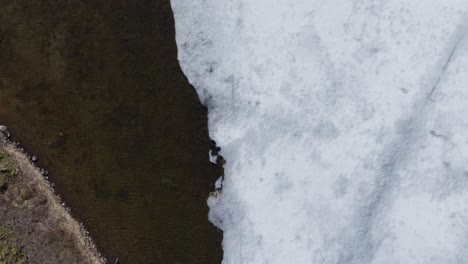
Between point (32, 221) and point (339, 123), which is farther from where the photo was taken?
point (32, 221)

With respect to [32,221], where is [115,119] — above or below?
above

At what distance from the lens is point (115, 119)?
4863 millimetres

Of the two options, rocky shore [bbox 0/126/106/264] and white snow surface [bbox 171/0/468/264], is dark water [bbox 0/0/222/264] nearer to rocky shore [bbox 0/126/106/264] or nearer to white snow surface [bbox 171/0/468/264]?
rocky shore [bbox 0/126/106/264]

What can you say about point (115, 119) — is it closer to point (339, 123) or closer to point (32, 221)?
point (32, 221)

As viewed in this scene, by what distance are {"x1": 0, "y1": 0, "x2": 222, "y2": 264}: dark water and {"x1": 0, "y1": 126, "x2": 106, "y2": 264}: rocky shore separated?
102mm

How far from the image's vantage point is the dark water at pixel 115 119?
189 inches

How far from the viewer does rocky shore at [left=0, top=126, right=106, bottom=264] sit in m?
4.84

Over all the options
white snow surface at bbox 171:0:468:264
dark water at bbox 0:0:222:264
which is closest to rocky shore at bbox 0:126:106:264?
dark water at bbox 0:0:222:264

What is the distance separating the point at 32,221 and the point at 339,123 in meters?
2.86

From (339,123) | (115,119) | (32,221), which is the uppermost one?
(339,123)

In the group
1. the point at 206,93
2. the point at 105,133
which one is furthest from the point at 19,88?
the point at 206,93

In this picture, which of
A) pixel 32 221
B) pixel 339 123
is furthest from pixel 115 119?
pixel 339 123

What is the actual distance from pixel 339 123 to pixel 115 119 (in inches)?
78.7

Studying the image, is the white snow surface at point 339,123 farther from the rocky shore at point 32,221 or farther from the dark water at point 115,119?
the rocky shore at point 32,221
